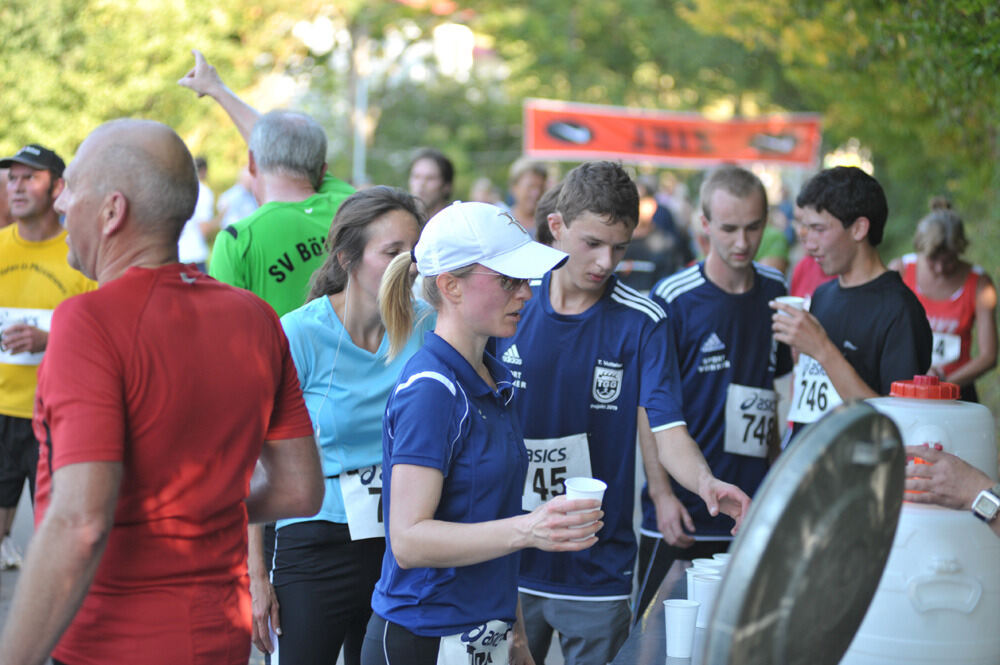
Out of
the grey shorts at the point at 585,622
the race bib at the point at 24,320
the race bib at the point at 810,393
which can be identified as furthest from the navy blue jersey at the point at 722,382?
the race bib at the point at 24,320

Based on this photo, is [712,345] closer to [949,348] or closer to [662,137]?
[949,348]

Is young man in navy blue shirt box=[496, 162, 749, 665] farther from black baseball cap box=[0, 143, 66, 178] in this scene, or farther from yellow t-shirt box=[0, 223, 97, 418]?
black baseball cap box=[0, 143, 66, 178]

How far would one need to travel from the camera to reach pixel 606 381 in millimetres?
3947

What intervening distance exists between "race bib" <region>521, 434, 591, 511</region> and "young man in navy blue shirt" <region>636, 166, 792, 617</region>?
0.72 metres

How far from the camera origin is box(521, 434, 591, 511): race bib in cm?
389

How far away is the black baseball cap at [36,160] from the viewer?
5453 millimetres

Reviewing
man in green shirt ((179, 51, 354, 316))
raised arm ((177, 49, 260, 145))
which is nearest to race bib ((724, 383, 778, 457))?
man in green shirt ((179, 51, 354, 316))

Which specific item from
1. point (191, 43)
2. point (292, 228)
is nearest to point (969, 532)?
point (292, 228)

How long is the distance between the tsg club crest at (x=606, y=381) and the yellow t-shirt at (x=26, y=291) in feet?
9.06

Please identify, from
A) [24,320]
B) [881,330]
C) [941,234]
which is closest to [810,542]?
[881,330]

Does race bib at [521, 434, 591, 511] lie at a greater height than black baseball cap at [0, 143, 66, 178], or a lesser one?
lesser

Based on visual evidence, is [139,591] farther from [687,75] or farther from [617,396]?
[687,75]

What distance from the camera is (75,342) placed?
6.90ft

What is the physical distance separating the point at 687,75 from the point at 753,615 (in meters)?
27.5
